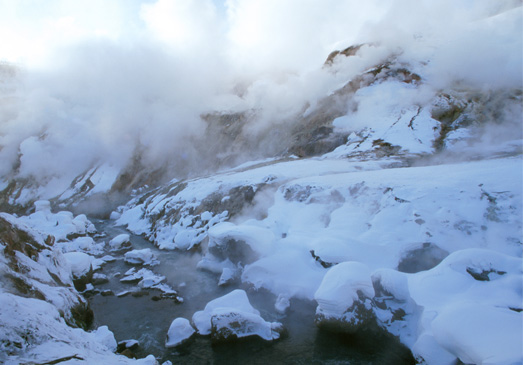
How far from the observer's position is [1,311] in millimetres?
5172

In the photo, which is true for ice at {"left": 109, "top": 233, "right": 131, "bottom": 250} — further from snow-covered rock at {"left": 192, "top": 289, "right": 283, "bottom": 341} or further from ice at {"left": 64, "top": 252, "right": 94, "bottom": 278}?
snow-covered rock at {"left": 192, "top": 289, "right": 283, "bottom": 341}

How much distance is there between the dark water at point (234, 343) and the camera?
8.44 meters

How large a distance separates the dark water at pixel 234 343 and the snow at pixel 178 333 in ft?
0.70

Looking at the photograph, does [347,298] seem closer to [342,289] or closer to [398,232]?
[342,289]

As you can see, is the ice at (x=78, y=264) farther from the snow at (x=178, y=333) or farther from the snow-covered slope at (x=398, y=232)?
the snow at (x=178, y=333)

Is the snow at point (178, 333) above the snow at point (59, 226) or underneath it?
underneath

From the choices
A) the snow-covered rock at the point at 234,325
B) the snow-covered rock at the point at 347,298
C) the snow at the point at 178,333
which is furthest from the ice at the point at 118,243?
the snow-covered rock at the point at 347,298

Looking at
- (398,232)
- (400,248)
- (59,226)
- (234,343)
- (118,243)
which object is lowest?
(234,343)

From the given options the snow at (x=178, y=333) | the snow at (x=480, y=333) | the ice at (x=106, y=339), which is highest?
the ice at (x=106, y=339)

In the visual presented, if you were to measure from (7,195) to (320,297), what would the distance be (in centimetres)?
5881

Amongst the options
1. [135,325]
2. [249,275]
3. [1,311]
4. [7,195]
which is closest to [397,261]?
[249,275]

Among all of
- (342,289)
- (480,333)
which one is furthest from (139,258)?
(480,333)

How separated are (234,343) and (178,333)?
1852mm

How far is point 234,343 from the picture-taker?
904 cm
